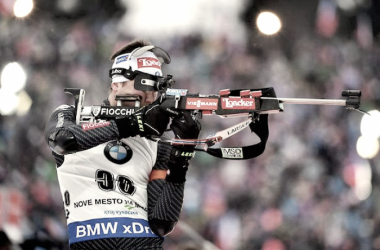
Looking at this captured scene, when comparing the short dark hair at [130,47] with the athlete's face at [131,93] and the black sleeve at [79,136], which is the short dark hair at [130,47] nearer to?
the athlete's face at [131,93]

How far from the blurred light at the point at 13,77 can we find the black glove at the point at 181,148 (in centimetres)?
465

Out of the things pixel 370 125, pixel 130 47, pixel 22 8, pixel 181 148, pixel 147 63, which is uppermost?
pixel 22 8

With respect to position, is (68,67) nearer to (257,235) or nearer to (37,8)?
(37,8)

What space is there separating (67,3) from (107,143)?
4706 millimetres

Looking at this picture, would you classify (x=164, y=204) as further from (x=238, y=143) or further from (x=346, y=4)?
(x=346, y=4)

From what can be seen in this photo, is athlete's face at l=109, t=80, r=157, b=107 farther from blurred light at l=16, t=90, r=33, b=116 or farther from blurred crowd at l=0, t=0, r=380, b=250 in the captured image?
blurred light at l=16, t=90, r=33, b=116

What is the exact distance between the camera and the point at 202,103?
272 centimetres

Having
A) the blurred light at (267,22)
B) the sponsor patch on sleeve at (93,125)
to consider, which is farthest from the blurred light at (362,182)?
the sponsor patch on sleeve at (93,125)

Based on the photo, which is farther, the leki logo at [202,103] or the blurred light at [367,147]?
the blurred light at [367,147]

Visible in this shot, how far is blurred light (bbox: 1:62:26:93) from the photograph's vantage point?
6.98m

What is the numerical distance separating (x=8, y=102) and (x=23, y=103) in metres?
0.21

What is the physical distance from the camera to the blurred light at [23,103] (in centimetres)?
690

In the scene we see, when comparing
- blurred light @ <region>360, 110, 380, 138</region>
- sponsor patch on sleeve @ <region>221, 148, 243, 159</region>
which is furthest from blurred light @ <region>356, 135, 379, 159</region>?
sponsor patch on sleeve @ <region>221, 148, 243, 159</region>

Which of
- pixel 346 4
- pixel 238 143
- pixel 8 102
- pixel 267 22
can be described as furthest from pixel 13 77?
pixel 346 4
